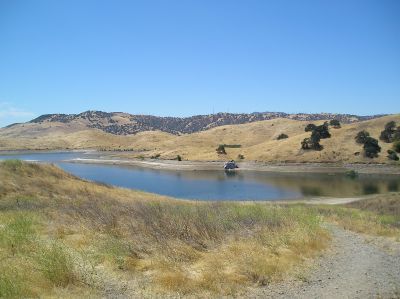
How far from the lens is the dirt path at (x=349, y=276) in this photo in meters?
8.79

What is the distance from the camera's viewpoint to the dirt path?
8.79 metres

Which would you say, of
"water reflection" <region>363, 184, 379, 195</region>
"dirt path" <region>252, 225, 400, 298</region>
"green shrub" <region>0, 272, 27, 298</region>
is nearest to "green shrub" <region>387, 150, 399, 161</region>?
"water reflection" <region>363, 184, 379, 195</region>

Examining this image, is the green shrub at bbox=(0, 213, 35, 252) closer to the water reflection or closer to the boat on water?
the water reflection

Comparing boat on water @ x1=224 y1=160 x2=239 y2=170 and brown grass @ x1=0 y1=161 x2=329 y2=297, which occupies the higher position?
brown grass @ x1=0 y1=161 x2=329 y2=297

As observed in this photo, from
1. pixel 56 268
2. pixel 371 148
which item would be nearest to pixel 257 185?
pixel 371 148

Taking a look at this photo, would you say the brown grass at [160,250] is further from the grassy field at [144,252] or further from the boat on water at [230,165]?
the boat on water at [230,165]

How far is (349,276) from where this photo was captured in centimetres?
1017

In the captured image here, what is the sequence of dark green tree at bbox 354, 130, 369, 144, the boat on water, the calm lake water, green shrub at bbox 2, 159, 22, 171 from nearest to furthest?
green shrub at bbox 2, 159, 22, 171
the calm lake water
dark green tree at bbox 354, 130, 369, 144
the boat on water

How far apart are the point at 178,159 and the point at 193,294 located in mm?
115015

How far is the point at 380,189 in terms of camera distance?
67.8 meters

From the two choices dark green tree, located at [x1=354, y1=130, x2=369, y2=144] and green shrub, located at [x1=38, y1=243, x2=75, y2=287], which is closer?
green shrub, located at [x1=38, y1=243, x2=75, y2=287]

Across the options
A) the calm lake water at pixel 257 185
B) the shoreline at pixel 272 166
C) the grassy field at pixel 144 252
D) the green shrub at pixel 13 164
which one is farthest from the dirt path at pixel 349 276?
the shoreline at pixel 272 166

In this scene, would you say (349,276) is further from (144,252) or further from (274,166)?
(274,166)

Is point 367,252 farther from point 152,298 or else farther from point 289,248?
point 152,298
